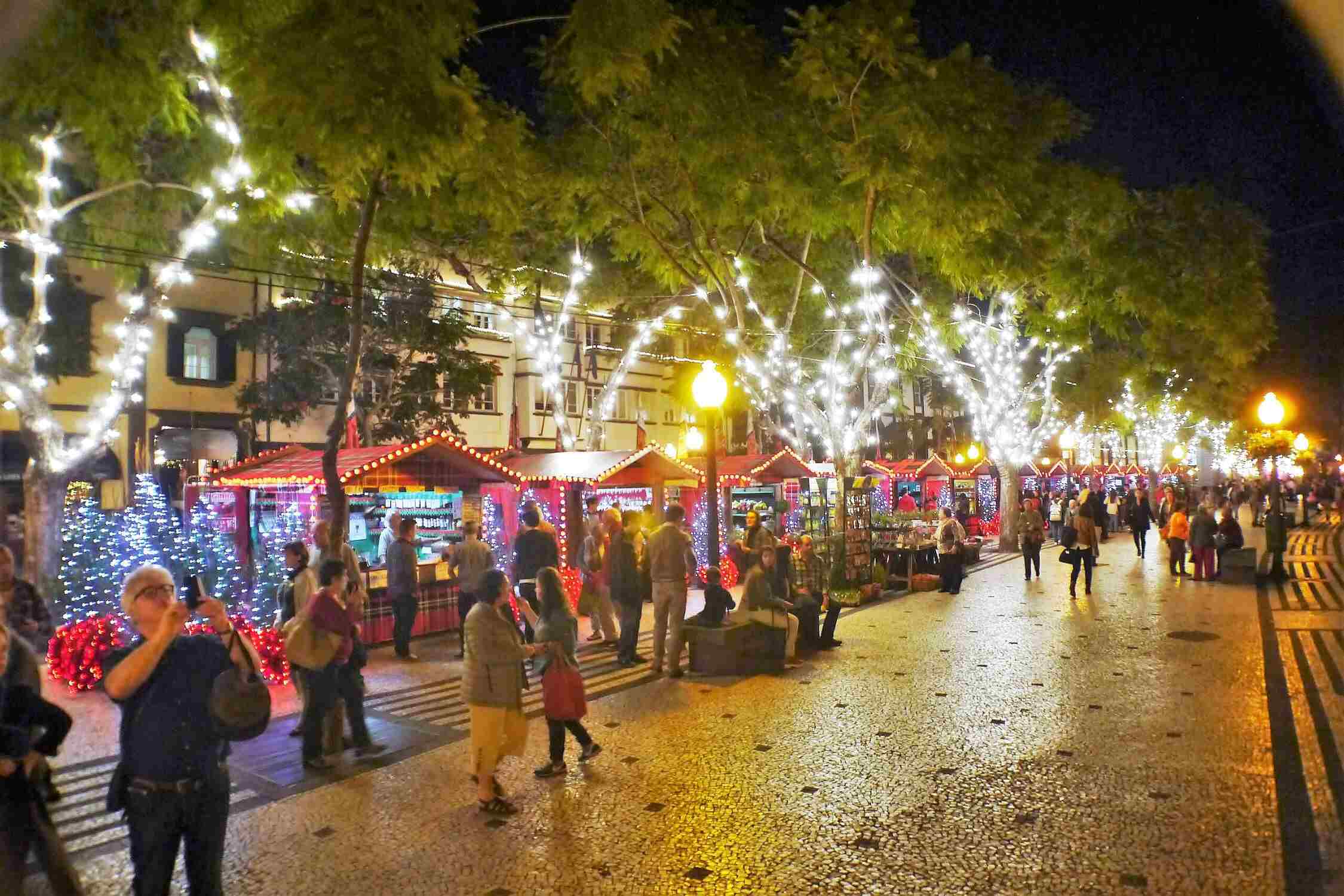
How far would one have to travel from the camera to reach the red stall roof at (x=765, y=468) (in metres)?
20.9

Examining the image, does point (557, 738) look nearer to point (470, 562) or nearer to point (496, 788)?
point (496, 788)

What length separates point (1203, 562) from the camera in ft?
58.6

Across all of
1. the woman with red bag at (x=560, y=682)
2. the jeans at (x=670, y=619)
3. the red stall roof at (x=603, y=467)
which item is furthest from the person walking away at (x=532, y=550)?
the red stall roof at (x=603, y=467)

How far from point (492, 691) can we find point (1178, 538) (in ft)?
54.5

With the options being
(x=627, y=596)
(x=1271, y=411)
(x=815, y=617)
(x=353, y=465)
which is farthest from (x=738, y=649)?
(x=1271, y=411)

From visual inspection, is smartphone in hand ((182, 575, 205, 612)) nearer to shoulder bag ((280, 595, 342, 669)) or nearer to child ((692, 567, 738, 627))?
shoulder bag ((280, 595, 342, 669))

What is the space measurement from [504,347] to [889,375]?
57.3 feet

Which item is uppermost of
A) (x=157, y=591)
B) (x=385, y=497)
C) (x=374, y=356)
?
(x=374, y=356)

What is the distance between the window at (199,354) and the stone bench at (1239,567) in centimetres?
2412

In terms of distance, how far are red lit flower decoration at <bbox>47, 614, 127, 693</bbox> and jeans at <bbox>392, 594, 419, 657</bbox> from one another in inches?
111

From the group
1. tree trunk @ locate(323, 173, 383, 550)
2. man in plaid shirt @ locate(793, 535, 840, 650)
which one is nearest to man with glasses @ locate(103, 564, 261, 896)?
tree trunk @ locate(323, 173, 383, 550)

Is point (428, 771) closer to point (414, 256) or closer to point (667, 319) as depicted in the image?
point (414, 256)

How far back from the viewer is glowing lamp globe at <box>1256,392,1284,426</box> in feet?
56.7

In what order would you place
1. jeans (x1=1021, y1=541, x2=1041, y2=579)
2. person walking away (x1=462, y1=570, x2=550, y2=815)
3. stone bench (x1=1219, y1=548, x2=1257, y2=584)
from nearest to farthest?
person walking away (x1=462, y1=570, x2=550, y2=815) → stone bench (x1=1219, y1=548, x2=1257, y2=584) → jeans (x1=1021, y1=541, x2=1041, y2=579)
